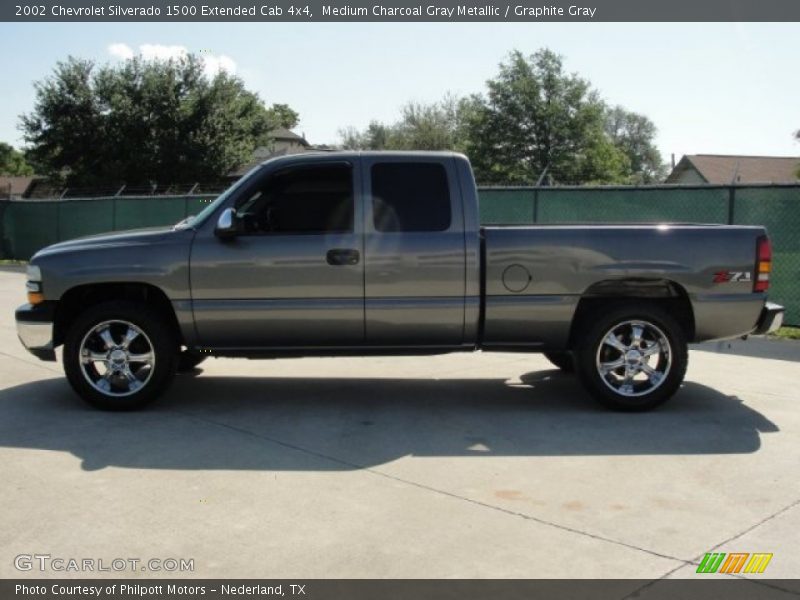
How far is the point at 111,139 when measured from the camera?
42500mm

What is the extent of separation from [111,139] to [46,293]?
39177 mm

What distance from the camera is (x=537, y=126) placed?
58.5 metres

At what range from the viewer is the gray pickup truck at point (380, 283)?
20.5 feet

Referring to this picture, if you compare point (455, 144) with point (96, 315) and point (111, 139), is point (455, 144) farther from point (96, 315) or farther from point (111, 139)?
point (96, 315)

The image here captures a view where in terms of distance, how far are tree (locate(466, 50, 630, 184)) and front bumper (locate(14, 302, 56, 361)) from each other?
53.0m

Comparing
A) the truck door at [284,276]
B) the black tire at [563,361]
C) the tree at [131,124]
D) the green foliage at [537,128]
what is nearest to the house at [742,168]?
the green foliage at [537,128]

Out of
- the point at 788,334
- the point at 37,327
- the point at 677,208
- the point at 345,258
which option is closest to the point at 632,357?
the point at 345,258

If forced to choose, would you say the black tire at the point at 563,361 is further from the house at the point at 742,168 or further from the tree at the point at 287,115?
the tree at the point at 287,115

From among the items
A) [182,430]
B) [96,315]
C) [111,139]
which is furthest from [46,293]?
[111,139]

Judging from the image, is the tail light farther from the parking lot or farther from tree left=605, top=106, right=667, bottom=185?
tree left=605, top=106, right=667, bottom=185

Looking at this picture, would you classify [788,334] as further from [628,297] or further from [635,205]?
[628,297]

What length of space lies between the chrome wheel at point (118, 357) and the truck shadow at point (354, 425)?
0.77 feet

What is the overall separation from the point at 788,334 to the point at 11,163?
387 feet

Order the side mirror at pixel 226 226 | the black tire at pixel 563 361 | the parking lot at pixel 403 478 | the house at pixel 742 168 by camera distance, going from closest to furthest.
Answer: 1. the parking lot at pixel 403 478
2. the side mirror at pixel 226 226
3. the black tire at pixel 563 361
4. the house at pixel 742 168
